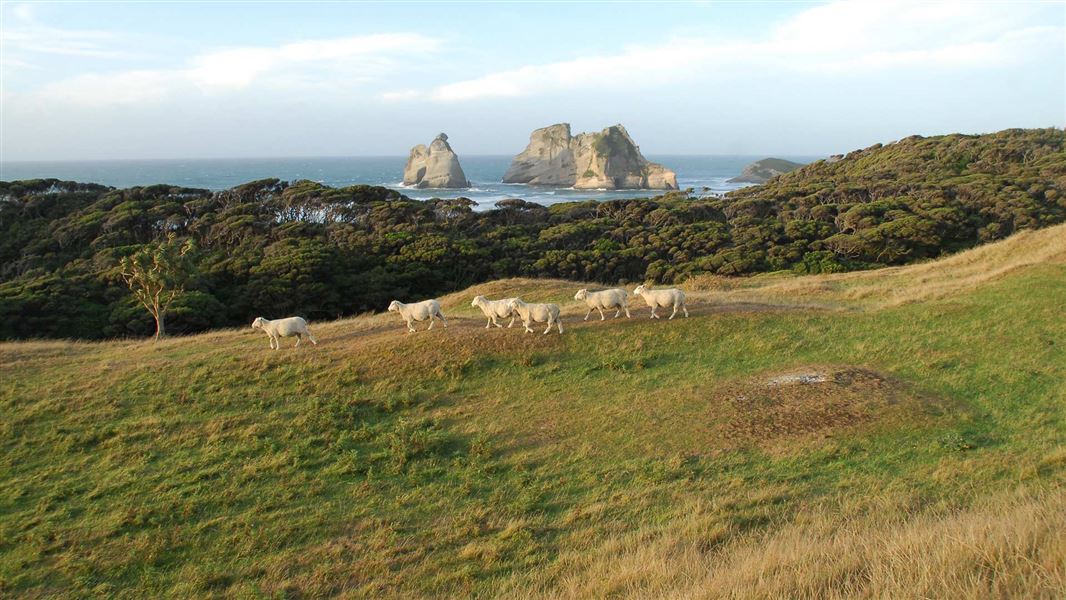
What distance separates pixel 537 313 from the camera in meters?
18.8

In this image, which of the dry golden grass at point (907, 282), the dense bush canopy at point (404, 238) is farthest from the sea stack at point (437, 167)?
the dry golden grass at point (907, 282)

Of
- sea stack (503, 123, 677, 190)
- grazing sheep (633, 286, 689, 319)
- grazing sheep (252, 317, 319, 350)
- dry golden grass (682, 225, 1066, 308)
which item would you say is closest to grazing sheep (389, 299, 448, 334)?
grazing sheep (252, 317, 319, 350)

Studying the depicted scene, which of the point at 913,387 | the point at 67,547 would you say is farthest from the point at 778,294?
the point at 67,547

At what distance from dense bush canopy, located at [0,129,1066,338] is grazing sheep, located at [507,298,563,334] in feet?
81.8

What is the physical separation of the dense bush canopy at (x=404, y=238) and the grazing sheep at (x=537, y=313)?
81.8 feet

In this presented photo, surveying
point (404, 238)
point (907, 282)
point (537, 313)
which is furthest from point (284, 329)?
point (404, 238)

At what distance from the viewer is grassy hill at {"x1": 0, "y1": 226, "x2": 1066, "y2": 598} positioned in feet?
26.4

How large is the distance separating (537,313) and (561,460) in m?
6.65

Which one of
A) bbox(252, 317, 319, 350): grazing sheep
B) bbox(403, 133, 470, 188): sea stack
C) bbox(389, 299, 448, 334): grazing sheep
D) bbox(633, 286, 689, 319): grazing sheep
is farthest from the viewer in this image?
bbox(403, 133, 470, 188): sea stack

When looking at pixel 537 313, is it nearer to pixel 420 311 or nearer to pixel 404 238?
pixel 420 311

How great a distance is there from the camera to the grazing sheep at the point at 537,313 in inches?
735

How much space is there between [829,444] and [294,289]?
36.7 meters

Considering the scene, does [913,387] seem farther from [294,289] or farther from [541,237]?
[541,237]

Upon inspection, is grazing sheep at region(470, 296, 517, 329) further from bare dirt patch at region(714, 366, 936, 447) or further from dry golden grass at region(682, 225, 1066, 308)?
dry golden grass at region(682, 225, 1066, 308)
